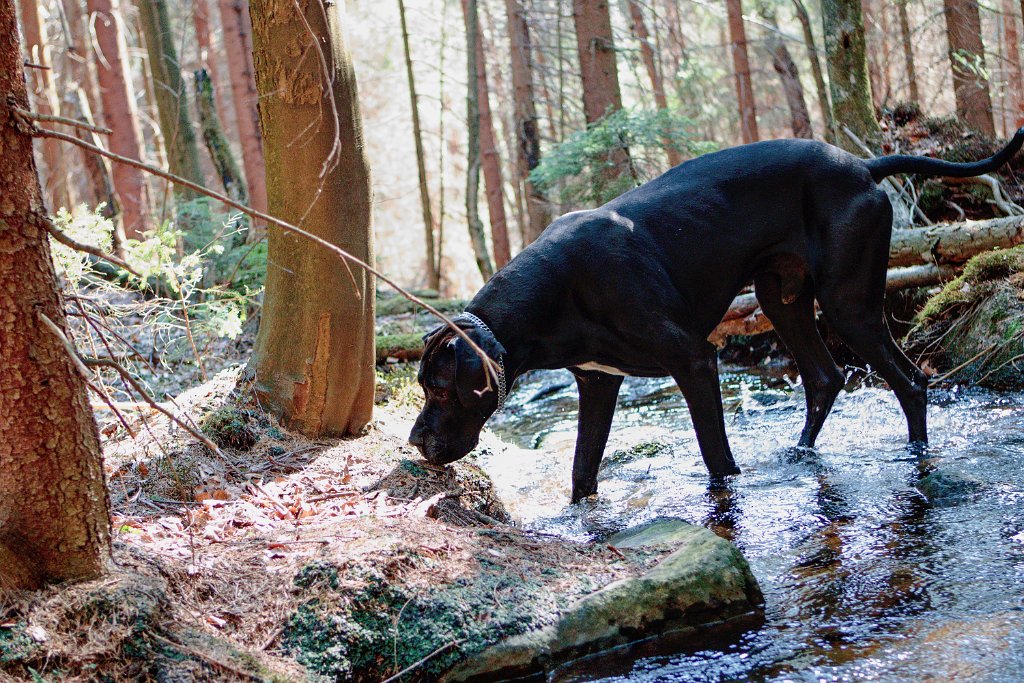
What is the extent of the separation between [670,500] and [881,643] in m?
2.18

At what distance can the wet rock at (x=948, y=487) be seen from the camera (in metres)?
4.62

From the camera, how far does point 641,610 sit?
3.36m

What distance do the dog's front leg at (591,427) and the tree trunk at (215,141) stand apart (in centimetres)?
830

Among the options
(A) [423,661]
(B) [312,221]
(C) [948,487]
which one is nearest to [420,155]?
(B) [312,221]

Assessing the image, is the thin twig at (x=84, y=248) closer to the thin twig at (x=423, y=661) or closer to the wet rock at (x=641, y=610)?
the thin twig at (x=423, y=661)

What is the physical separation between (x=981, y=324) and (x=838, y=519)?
159 inches

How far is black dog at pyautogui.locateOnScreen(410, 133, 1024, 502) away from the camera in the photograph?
16.5 feet

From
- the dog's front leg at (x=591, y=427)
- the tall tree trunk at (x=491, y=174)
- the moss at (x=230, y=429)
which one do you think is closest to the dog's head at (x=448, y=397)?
the dog's front leg at (x=591, y=427)

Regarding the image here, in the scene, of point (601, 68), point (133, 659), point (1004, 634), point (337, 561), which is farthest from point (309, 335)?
point (601, 68)

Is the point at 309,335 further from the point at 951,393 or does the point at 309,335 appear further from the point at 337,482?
the point at 951,393

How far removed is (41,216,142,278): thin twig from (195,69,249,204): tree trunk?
10.0m

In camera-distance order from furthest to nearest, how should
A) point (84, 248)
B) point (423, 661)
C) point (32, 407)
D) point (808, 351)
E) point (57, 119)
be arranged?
point (808, 351) < point (423, 661) < point (32, 407) < point (57, 119) < point (84, 248)

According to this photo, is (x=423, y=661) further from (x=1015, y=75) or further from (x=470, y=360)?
(x=1015, y=75)

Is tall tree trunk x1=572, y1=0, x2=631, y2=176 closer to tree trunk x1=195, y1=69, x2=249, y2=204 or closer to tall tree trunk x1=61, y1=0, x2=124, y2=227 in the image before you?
tree trunk x1=195, y1=69, x2=249, y2=204
